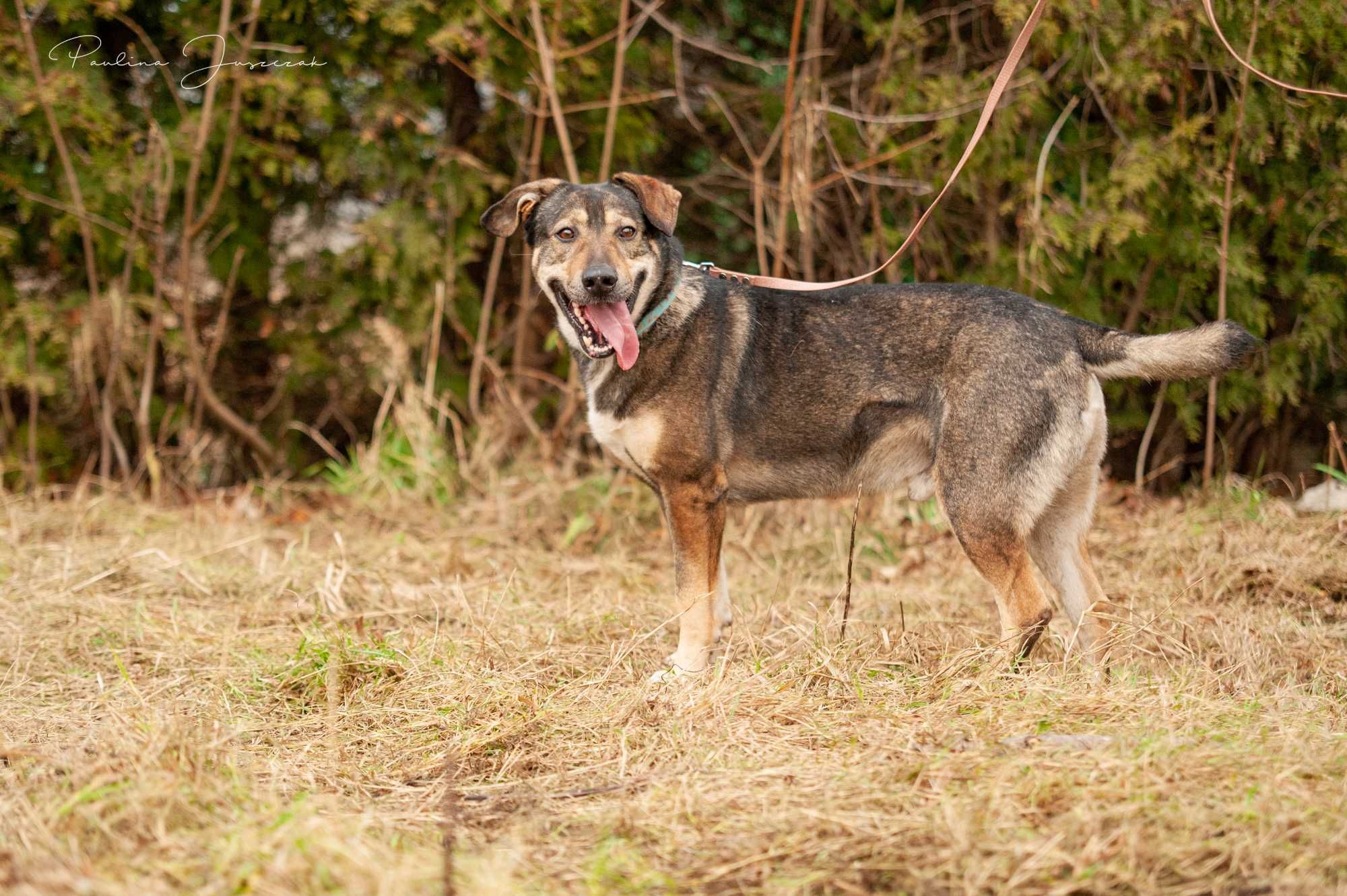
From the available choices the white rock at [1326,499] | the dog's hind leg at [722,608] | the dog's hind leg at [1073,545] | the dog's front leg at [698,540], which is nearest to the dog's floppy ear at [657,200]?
the dog's front leg at [698,540]

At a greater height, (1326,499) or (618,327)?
(618,327)

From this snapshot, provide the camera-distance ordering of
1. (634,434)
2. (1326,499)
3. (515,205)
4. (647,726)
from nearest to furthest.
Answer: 1. (647,726)
2. (634,434)
3. (515,205)
4. (1326,499)

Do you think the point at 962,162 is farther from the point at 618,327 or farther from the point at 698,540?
the point at 698,540

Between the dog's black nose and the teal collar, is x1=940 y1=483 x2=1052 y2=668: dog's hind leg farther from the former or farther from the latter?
the dog's black nose

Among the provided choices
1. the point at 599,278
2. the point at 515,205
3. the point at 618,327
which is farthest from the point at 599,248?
the point at 515,205

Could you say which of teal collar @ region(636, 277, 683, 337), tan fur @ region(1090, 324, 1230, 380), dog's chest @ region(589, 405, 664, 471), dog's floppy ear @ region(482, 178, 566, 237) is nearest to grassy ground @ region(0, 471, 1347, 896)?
dog's chest @ region(589, 405, 664, 471)

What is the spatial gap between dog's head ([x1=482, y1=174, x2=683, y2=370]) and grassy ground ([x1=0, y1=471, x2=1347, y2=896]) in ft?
3.77

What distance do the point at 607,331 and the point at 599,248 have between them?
1.01 feet

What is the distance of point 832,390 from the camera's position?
14.3ft

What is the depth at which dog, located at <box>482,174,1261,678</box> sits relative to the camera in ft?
13.2

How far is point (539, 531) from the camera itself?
6500 mm

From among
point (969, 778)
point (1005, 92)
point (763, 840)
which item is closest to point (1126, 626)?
point (969, 778)

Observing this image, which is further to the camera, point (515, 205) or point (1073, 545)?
point (515, 205)

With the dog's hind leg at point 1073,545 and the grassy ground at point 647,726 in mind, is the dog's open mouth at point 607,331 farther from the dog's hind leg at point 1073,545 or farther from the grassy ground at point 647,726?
the dog's hind leg at point 1073,545
